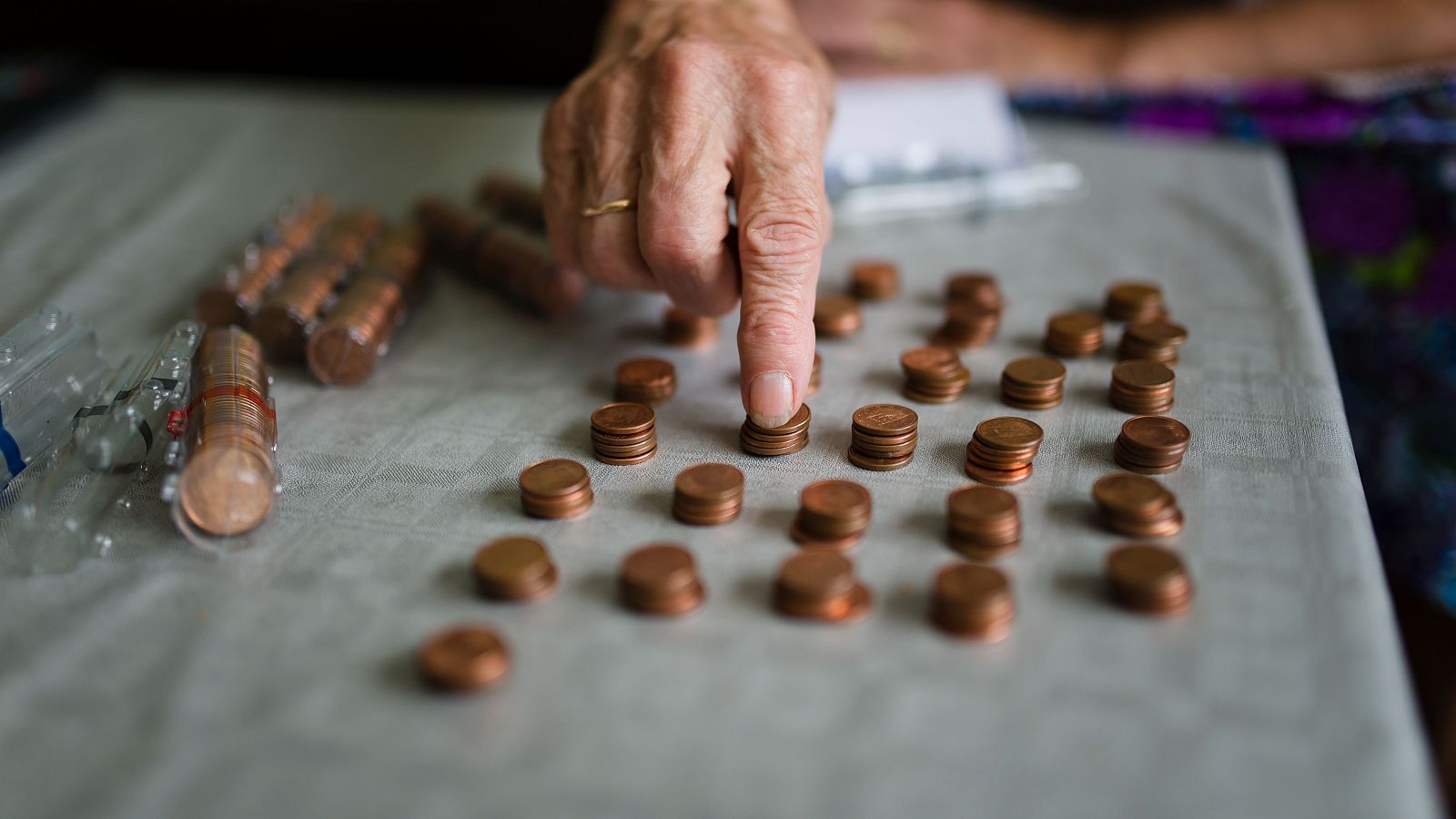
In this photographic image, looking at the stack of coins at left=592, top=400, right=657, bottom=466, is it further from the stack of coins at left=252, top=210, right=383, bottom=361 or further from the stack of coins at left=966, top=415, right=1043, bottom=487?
the stack of coins at left=252, top=210, right=383, bottom=361

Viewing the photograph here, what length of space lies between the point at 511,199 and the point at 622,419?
83 cm

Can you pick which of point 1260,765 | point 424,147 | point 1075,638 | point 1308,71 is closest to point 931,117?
point 1308,71

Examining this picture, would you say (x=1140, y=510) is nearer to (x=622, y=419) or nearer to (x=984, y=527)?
(x=984, y=527)

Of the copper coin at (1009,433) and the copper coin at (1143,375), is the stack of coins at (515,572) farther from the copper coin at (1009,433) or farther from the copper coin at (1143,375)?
the copper coin at (1143,375)

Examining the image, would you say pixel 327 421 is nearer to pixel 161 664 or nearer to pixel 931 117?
pixel 161 664

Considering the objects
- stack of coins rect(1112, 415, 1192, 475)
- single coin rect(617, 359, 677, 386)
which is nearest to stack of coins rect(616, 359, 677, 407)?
single coin rect(617, 359, 677, 386)

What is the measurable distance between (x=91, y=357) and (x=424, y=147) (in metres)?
1.13

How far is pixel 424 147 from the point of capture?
2.40 metres

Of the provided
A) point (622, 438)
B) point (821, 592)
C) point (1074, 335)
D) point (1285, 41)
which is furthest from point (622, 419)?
point (1285, 41)

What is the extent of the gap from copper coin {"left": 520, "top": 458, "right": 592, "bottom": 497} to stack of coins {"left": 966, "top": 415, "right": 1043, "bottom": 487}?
408 millimetres

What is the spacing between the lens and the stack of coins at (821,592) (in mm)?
948

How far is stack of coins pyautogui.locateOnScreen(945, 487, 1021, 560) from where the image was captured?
3.38ft

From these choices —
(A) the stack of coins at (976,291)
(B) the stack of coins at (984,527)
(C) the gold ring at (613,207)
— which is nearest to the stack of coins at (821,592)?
(B) the stack of coins at (984,527)

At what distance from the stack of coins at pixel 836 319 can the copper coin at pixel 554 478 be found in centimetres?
49
